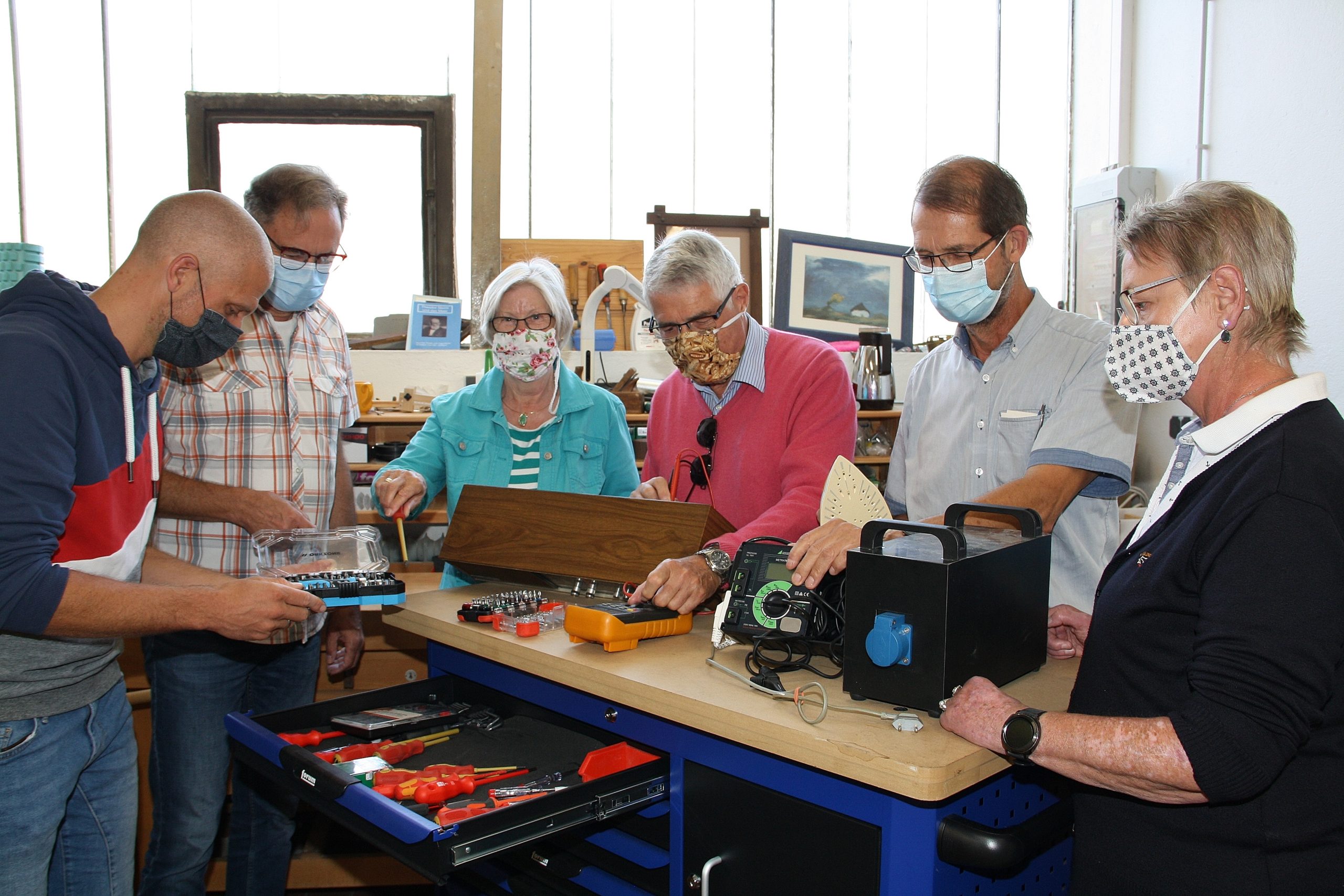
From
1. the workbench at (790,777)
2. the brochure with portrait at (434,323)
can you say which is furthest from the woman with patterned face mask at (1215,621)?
the brochure with portrait at (434,323)

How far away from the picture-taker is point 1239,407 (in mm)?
1112

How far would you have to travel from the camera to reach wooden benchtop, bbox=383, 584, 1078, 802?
1091 millimetres

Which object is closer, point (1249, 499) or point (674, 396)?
point (1249, 499)

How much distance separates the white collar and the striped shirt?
151 cm

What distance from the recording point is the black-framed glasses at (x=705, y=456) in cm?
208

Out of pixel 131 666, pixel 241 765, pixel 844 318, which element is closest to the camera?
pixel 241 765

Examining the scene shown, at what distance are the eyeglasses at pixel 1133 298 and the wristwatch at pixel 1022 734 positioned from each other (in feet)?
1.84

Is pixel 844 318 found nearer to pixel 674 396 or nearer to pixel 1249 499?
pixel 674 396

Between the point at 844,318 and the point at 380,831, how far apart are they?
3.14m

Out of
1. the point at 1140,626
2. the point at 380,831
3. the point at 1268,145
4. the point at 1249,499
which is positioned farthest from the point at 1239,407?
the point at 1268,145

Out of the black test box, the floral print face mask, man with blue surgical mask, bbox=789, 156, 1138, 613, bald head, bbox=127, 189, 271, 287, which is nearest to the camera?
the black test box

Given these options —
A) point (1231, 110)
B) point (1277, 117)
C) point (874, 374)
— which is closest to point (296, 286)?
point (874, 374)

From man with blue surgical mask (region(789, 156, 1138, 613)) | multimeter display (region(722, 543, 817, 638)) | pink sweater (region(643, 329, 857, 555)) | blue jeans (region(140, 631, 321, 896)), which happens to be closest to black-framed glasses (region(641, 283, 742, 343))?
pink sweater (region(643, 329, 857, 555))

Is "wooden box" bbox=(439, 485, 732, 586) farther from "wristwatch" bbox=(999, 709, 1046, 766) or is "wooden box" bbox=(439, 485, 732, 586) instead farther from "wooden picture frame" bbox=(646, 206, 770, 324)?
"wooden picture frame" bbox=(646, 206, 770, 324)
